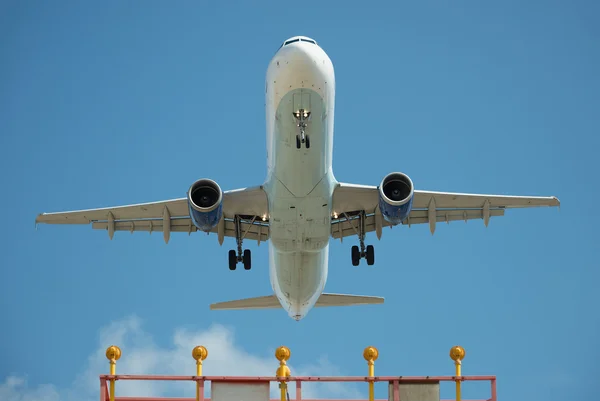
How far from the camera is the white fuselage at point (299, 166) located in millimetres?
28562

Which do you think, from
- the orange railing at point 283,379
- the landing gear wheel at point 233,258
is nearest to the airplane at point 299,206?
the landing gear wheel at point 233,258

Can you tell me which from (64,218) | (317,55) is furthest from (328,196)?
(64,218)

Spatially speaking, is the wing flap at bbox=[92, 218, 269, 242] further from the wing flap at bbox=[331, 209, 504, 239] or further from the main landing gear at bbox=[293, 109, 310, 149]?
the main landing gear at bbox=[293, 109, 310, 149]

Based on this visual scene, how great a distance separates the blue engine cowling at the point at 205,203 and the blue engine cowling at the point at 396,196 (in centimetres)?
554

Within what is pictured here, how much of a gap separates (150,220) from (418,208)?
419 inches

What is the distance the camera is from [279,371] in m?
18.9

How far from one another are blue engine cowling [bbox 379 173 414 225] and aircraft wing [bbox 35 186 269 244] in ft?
14.3

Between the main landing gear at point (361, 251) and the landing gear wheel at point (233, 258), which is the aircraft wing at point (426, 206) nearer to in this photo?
the main landing gear at point (361, 251)

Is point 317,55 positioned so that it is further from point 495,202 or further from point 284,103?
point 495,202

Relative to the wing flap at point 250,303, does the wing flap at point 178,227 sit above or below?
above

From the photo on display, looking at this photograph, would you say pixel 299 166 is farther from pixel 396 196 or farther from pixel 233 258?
pixel 233 258

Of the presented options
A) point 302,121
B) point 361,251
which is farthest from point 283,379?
point 361,251

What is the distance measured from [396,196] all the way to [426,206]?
3947mm

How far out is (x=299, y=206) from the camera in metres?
30.8
